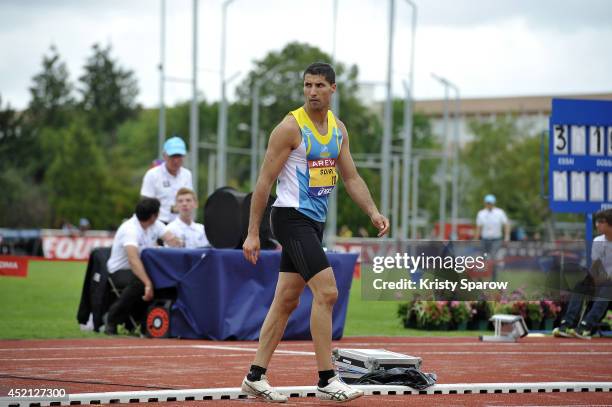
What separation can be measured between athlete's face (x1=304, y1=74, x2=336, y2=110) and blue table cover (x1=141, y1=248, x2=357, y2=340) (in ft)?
20.4

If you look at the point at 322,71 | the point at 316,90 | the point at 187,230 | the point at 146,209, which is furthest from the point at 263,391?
the point at 187,230

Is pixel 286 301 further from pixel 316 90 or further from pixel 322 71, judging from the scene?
pixel 322 71

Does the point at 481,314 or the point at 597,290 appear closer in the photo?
the point at 597,290

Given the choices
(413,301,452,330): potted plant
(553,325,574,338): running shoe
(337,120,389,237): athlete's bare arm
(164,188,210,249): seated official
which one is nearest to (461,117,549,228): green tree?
(413,301,452,330): potted plant

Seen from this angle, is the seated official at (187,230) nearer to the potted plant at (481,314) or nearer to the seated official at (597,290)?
the potted plant at (481,314)

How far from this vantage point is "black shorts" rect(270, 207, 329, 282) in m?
8.29

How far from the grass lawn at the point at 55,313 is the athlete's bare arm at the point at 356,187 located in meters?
6.88

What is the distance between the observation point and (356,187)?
8828mm

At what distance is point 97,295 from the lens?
50.5 ft

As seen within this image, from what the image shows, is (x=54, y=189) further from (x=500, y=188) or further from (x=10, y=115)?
(x=500, y=188)

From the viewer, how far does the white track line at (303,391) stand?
799cm

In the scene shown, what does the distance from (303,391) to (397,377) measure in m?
0.85

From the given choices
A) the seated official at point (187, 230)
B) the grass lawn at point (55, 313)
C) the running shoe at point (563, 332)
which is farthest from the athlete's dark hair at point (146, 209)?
the running shoe at point (563, 332)

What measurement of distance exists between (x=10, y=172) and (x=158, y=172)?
8925cm
